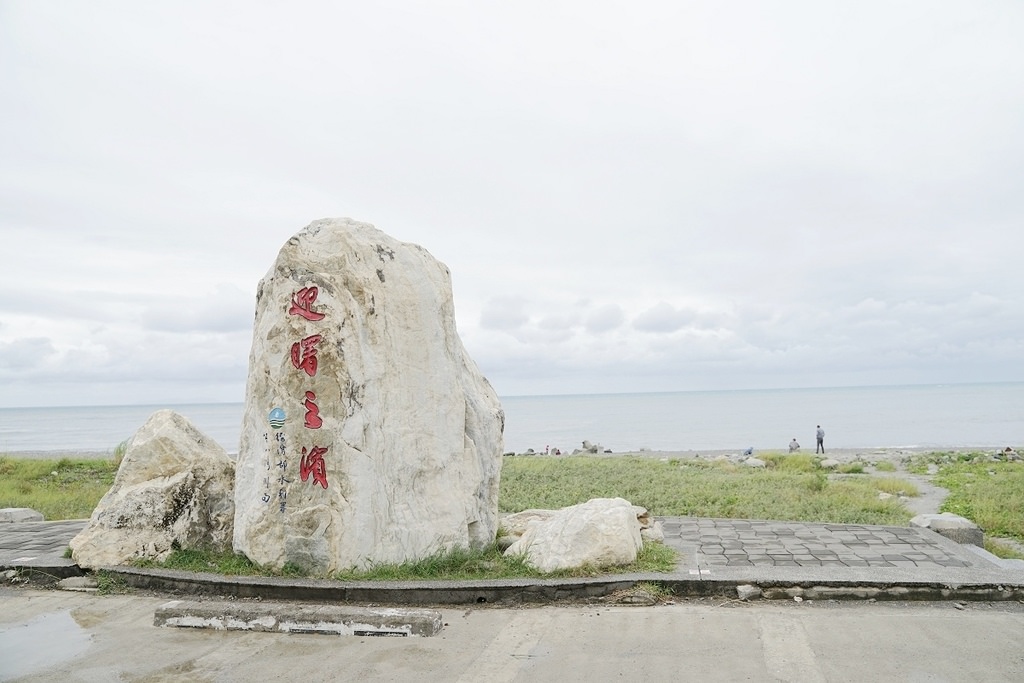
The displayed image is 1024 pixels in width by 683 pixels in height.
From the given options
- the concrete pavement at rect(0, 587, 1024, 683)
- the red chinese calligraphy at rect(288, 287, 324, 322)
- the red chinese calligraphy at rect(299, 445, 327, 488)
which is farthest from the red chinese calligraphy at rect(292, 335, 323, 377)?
the concrete pavement at rect(0, 587, 1024, 683)

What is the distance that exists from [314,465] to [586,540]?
2793 millimetres

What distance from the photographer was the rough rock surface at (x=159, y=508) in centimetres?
832

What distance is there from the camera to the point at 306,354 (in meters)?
7.55

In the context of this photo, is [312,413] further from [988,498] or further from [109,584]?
[988,498]

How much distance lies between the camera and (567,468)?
21.5m

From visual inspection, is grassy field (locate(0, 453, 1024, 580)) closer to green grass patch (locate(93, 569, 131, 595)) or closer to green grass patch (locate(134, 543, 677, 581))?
green grass patch (locate(134, 543, 677, 581))

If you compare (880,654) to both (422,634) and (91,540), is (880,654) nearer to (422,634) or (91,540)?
(422,634)

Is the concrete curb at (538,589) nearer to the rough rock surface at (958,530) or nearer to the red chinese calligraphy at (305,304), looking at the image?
the red chinese calligraphy at (305,304)

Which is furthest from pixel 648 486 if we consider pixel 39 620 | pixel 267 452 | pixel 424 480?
pixel 39 620

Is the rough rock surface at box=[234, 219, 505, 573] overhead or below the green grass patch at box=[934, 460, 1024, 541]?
overhead

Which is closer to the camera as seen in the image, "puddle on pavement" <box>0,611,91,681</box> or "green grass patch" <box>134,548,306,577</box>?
"puddle on pavement" <box>0,611,91,681</box>

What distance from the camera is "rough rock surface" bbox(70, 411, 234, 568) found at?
27.3ft

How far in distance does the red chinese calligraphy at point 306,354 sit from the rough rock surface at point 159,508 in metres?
2.20

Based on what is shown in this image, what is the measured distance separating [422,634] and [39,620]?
142 inches
